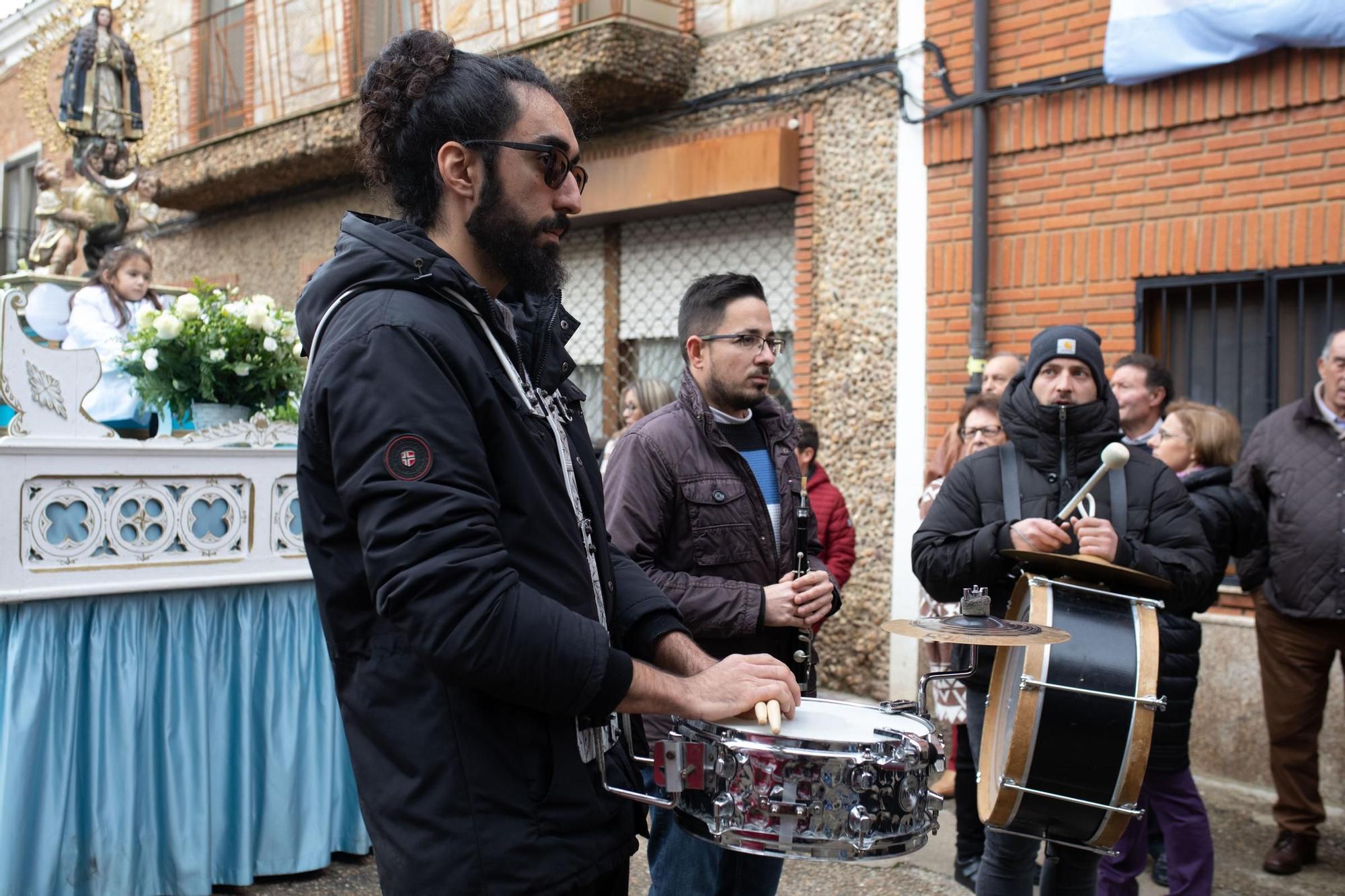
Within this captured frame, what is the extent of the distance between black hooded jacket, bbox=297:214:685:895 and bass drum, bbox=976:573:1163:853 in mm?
1540

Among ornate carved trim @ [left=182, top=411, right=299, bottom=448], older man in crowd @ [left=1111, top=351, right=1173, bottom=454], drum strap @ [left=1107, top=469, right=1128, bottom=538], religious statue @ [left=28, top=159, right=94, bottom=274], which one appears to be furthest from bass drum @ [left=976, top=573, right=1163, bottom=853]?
religious statue @ [left=28, top=159, right=94, bottom=274]

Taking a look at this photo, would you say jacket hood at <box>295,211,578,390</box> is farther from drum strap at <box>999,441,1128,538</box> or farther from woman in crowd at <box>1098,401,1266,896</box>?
woman in crowd at <box>1098,401,1266,896</box>

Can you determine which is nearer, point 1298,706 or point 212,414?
point 212,414

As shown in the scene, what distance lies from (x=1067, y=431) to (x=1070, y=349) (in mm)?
257

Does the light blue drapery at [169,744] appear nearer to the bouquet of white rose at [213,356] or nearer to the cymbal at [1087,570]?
the bouquet of white rose at [213,356]

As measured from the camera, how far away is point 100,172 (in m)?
7.39

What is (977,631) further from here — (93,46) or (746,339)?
(93,46)

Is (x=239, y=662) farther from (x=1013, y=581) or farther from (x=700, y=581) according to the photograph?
(x=1013, y=581)

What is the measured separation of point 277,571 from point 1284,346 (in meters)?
4.96

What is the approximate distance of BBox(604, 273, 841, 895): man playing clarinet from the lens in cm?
304

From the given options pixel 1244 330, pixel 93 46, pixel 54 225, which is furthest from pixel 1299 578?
pixel 93 46

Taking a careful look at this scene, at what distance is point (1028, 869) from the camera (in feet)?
11.5

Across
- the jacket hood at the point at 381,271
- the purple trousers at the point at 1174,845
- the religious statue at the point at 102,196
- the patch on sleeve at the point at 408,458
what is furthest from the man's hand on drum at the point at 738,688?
Answer: the religious statue at the point at 102,196

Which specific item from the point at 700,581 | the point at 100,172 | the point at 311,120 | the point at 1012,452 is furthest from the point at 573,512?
the point at 311,120
